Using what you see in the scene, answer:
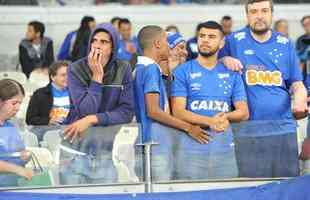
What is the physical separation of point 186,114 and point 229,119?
Answer: 1.00 feet

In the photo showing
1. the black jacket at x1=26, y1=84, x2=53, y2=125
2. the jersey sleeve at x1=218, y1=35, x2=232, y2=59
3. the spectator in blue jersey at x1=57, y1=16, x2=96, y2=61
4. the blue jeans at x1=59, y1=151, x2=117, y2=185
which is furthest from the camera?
the spectator in blue jersey at x1=57, y1=16, x2=96, y2=61

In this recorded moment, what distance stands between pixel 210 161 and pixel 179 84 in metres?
0.60

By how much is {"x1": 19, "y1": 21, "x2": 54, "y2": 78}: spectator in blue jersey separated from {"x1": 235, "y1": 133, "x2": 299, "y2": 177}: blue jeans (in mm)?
6639

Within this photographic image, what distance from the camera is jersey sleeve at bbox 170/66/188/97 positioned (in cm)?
706

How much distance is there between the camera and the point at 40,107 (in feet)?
29.5

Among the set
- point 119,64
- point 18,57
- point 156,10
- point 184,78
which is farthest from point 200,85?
point 156,10

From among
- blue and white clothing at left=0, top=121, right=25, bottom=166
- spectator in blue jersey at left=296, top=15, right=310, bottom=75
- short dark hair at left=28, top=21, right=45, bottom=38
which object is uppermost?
short dark hair at left=28, top=21, right=45, bottom=38

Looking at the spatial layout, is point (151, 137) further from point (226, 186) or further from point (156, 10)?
point (156, 10)

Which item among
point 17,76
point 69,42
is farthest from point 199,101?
point 69,42

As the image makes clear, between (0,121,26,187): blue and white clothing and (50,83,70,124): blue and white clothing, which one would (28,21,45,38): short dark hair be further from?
(0,121,26,187): blue and white clothing

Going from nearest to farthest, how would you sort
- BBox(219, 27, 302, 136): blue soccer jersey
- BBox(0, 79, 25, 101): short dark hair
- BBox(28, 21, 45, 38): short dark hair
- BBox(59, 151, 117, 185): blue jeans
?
BBox(59, 151, 117, 185): blue jeans
BBox(0, 79, 25, 101): short dark hair
BBox(219, 27, 302, 136): blue soccer jersey
BBox(28, 21, 45, 38): short dark hair

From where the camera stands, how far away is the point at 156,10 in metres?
15.7

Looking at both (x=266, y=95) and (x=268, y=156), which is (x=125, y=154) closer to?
(x=268, y=156)

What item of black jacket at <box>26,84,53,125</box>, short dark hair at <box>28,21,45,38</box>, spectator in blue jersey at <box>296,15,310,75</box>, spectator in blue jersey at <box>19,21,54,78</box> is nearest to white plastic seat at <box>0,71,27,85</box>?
spectator in blue jersey at <box>19,21,54,78</box>
